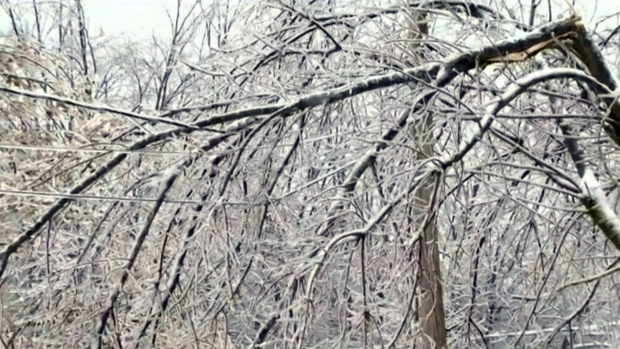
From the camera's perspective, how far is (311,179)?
9.66 ft

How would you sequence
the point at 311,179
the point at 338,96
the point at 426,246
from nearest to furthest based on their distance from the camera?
1. the point at 338,96
2. the point at 426,246
3. the point at 311,179

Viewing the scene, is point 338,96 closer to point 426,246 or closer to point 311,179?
point 311,179

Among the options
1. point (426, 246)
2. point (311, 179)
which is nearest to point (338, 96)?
point (311, 179)

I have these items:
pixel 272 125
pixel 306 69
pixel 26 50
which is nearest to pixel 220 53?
pixel 306 69

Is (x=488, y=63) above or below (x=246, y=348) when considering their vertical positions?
above

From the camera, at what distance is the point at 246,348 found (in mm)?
2873

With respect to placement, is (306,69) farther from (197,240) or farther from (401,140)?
(197,240)

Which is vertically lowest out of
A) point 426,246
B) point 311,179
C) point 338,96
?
point 426,246

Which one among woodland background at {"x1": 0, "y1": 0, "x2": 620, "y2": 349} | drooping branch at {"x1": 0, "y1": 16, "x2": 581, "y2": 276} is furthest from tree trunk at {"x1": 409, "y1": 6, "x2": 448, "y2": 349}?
drooping branch at {"x1": 0, "y1": 16, "x2": 581, "y2": 276}

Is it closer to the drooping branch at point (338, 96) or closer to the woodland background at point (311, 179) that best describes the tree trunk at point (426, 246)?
the woodland background at point (311, 179)

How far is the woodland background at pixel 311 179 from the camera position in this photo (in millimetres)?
2562

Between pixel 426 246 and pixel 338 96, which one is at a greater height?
pixel 338 96

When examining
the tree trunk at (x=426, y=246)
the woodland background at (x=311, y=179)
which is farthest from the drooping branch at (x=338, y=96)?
the tree trunk at (x=426, y=246)

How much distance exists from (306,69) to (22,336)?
5.12 feet
